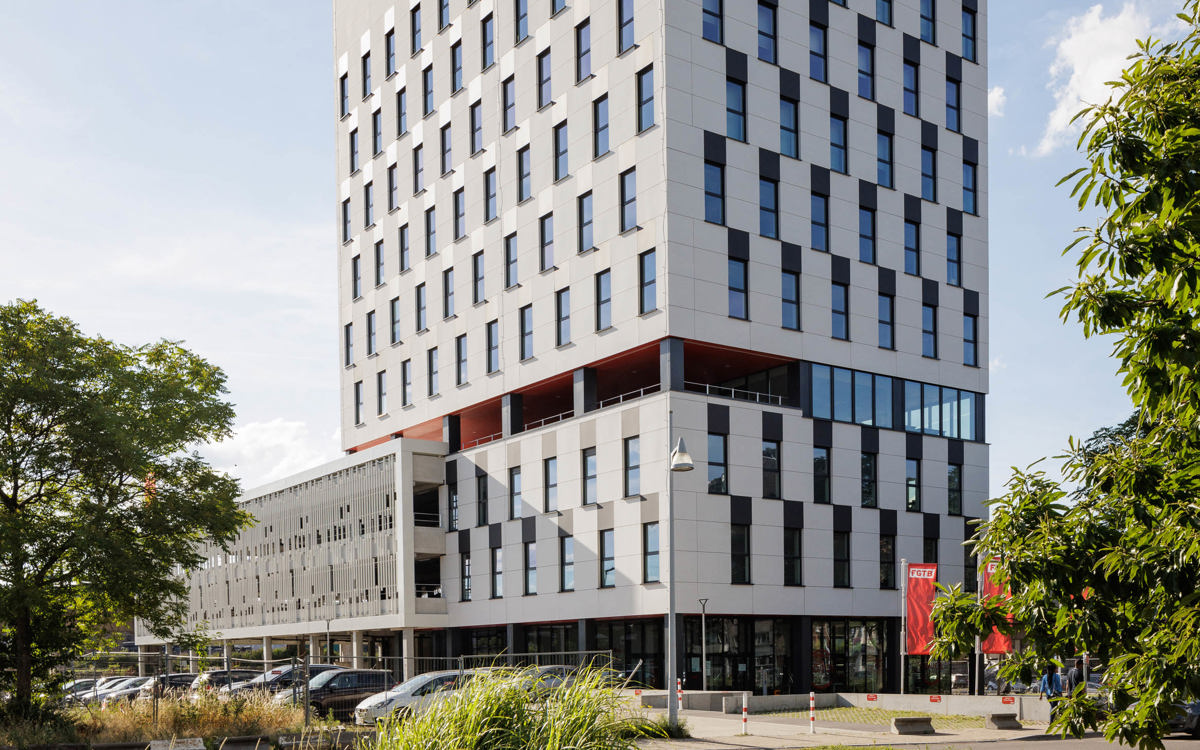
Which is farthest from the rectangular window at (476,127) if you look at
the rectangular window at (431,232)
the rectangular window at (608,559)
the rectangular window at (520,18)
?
the rectangular window at (608,559)

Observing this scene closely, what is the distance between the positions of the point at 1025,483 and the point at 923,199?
4480cm

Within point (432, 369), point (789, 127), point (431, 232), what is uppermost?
point (789, 127)

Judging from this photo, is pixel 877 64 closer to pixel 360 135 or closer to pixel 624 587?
pixel 624 587

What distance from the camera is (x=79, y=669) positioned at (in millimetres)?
30672

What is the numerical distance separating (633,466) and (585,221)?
10.6 metres

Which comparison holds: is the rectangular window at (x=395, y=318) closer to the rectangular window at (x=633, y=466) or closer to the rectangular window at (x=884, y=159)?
the rectangular window at (x=633, y=466)

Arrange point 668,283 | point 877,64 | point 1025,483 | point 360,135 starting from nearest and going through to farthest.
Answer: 1. point 1025,483
2. point 668,283
3. point 877,64
4. point 360,135

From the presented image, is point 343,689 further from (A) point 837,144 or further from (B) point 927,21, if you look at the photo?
(B) point 927,21

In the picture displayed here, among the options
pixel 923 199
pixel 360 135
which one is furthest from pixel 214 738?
pixel 360 135

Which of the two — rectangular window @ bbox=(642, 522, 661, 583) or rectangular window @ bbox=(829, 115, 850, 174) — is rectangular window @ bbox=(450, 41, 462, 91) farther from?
rectangular window @ bbox=(642, 522, 661, 583)

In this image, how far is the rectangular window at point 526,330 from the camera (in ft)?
161

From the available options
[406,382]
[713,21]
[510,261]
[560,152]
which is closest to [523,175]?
[560,152]

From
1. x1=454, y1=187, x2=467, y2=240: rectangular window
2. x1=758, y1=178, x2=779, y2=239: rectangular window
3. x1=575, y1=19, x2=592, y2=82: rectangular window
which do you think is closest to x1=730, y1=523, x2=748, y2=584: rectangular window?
x1=758, y1=178, x2=779, y2=239: rectangular window

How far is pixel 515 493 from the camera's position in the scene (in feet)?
162
